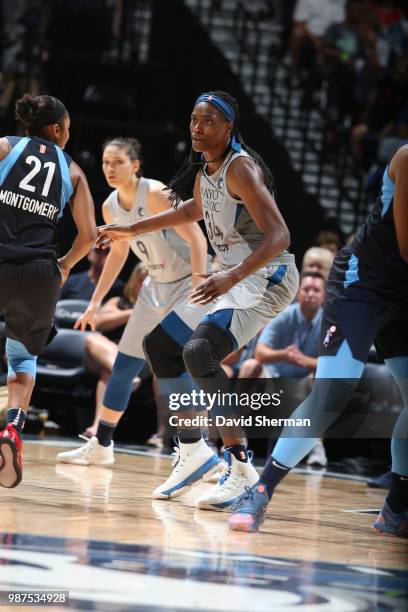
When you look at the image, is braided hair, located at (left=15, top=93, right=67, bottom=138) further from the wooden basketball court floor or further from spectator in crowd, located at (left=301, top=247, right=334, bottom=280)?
spectator in crowd, located at (left=301, top=247, right=334, bottom=280)

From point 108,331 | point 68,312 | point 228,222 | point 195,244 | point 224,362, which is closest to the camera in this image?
point 228,222

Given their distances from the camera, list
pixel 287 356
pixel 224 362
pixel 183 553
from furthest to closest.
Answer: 1. pixel 224 362
2. pixel 287 356
3. pixel 183 553

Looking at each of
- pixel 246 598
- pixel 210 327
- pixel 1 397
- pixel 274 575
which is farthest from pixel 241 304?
pixel 1 397

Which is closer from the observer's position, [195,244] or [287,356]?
[195,244]

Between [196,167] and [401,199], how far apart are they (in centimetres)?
114

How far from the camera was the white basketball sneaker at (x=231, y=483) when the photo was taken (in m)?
4.22

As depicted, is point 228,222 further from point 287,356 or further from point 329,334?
point 287,356

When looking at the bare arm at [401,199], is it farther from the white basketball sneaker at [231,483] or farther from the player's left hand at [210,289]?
the white basketball sneaker at [231,483]

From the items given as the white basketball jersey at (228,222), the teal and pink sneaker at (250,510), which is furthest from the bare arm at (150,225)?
the teal and pink sneaker at (250,510)

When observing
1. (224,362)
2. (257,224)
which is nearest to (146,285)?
(224,362)

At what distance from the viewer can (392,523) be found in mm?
3955

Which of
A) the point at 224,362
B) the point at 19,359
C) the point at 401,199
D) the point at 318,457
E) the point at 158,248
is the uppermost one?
the point at 401,199

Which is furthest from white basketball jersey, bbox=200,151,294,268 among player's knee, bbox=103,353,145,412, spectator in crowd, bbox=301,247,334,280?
spectator in crowd, bbox=301,247,334,280

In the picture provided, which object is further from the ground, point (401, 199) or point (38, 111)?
point (38, 111)
